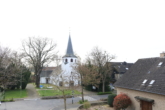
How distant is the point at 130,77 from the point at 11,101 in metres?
19.6

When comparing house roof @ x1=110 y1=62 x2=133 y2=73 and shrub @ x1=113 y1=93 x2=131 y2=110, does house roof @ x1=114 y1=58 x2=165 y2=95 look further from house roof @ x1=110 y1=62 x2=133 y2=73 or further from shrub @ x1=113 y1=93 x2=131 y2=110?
house roof @ x1=110 y1=62 x2=133 y2=73

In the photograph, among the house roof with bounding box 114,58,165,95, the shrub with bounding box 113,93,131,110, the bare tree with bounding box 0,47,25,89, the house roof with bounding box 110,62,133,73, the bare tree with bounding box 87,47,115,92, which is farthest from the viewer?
the house roof with bounding box 110,62,133,73

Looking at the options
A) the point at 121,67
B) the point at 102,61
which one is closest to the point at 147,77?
the point at 102,61

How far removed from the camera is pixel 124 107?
17500mm

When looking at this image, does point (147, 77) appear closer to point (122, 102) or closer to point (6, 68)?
point (122, 102)

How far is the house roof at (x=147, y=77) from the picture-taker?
14.7m

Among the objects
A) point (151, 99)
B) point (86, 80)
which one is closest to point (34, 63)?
point (86, 80)

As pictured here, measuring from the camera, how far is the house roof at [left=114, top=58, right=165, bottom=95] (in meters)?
14.7

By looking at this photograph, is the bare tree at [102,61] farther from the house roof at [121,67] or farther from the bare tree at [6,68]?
the bare tree at [6,68]

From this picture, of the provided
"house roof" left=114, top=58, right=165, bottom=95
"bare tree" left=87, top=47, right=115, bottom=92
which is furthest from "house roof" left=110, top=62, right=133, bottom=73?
"house roof" left=114, top=58, right=165, bottom=95

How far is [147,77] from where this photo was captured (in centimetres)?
1691

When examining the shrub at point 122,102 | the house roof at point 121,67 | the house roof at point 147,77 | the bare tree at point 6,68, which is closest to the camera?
the house roof at point 147,77

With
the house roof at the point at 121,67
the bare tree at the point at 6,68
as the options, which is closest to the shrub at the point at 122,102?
the bare tree at the point at 6,68

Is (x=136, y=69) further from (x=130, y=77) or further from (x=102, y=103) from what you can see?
(x=102, y=103)
